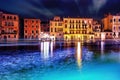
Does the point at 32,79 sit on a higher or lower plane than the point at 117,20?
lower

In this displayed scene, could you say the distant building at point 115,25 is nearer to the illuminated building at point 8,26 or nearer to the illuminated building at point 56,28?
the illuminated building at point 56,28

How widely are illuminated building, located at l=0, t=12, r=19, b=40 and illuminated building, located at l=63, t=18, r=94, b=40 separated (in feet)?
57.0

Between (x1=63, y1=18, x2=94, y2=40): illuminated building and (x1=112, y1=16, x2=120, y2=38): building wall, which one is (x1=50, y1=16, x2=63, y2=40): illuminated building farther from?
(x1=112, y1=16, x2=120, y2=38): building wall

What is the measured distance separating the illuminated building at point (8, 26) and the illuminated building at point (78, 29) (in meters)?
17.4

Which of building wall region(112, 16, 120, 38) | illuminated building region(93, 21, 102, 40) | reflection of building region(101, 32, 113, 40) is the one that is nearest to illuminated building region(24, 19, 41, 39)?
illuminated building region(93, 21, 102, 40)

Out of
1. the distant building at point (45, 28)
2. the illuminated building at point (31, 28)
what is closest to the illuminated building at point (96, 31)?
the distant building at point (45, 28)

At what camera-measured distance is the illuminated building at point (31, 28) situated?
81.6m

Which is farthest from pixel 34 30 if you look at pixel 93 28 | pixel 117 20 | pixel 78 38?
pixel 117 20

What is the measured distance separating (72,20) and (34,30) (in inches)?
519

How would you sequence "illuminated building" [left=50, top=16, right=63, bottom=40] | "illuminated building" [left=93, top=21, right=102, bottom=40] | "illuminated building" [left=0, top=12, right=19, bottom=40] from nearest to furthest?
"illuminated building" [left=0, top=12, right=19, bottom=40], "illuminated building" [left=50, top=16, right=63, bottom=40], "illuminated building" [left=93, top=21, right=102, bottom=40]

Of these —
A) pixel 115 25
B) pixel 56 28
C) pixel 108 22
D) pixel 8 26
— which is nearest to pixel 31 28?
pixel 56 28

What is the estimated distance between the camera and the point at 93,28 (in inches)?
3403

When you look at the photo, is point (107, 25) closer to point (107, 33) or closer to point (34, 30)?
point (107, 33)

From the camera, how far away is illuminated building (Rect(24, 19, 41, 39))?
268 ft
